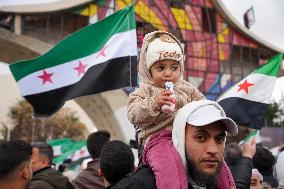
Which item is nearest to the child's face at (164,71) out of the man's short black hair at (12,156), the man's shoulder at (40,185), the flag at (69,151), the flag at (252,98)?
the man's short black hair at (12,156)

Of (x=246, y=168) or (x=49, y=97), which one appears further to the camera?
(x=49, y=97)

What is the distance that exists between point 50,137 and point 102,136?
39.7 meters

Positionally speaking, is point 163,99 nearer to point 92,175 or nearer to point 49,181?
point 49,181

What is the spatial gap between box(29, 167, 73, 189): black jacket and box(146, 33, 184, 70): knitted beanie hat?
1.19 meters

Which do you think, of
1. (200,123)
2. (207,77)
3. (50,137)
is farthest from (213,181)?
(50,137)

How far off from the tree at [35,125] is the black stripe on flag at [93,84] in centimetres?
3589

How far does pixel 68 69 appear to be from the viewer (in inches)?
208

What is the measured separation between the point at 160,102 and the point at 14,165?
105cm

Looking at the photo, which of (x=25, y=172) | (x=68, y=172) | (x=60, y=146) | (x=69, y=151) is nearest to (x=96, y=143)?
(x=25, y=172)

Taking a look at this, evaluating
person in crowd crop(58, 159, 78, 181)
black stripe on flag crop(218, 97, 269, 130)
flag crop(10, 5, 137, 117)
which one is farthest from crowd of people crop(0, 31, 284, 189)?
person in crowd crop(58, 159, 78, 181)

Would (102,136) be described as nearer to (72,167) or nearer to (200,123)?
(200,123)

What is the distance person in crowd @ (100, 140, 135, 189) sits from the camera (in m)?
2.78

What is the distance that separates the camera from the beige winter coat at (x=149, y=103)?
6.98 ft

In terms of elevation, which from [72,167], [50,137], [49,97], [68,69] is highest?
[68,69]
